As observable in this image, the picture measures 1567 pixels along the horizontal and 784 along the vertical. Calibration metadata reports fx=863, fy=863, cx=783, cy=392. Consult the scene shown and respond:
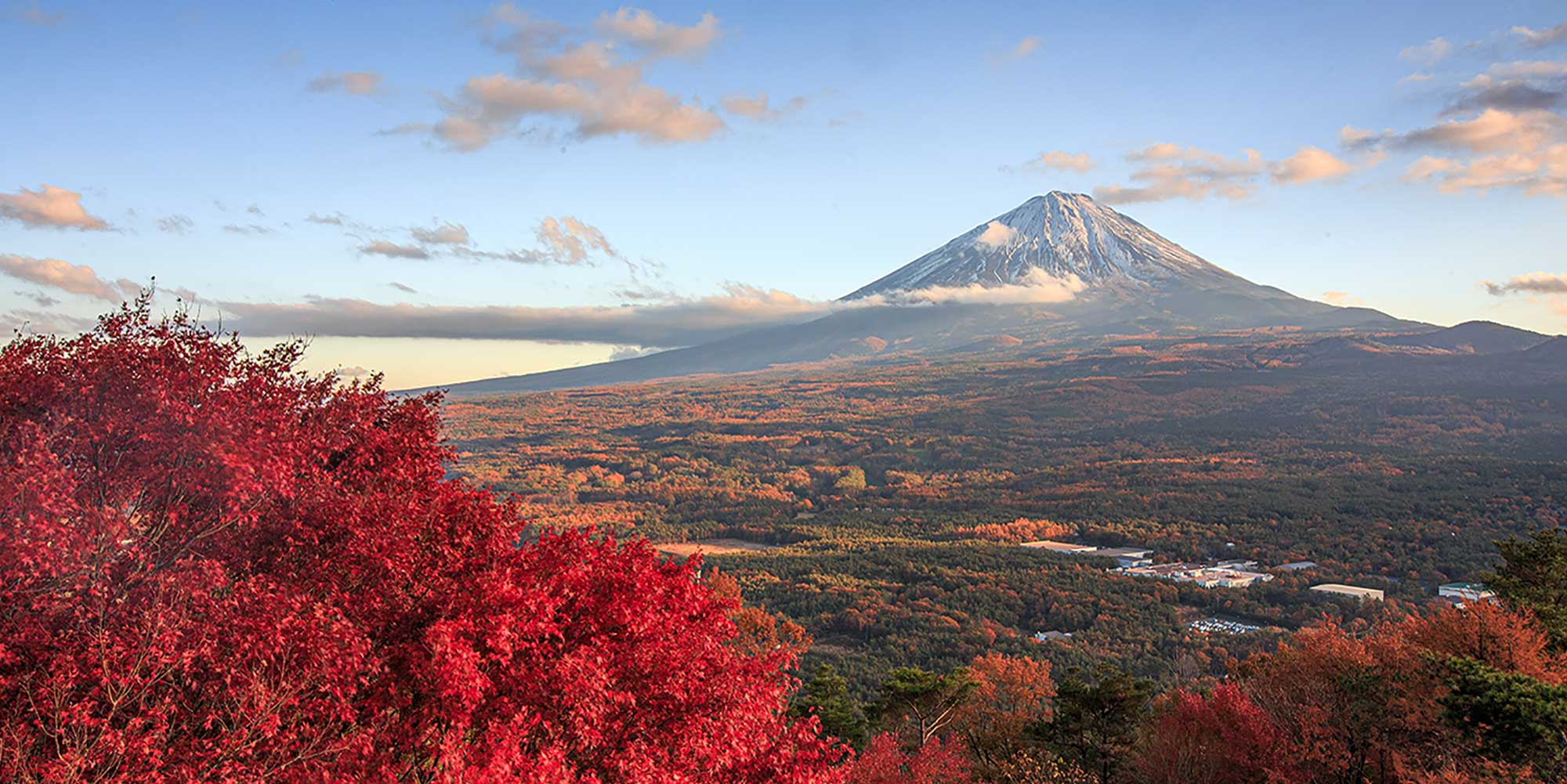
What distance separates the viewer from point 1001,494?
130250 mm

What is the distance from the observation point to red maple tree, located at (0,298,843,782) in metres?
7.91

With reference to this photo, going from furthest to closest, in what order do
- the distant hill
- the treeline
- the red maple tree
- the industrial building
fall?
the distant hill < the industrial building < the treeline < the red maple tree

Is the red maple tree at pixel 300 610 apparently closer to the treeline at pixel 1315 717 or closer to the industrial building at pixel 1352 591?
the treeline at pixel 1315 717

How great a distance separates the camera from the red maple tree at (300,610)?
791 cm

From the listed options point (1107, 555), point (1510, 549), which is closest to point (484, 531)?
point (1510, 549)

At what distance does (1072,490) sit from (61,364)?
126 metres

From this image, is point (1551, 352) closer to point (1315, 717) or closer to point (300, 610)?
point (1315, 717)

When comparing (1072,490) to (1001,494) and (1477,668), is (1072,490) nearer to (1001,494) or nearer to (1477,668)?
(1001,494)

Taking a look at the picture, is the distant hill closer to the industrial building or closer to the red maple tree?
the industrial building

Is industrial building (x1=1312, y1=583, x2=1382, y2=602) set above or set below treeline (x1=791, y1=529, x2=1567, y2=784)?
below

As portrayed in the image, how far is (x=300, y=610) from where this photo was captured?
879 cm

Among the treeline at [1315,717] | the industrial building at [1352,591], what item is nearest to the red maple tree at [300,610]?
the treeline at [1315,717]

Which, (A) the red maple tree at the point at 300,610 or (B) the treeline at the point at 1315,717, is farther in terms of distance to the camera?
(B) the treeline at the point at 1315,717

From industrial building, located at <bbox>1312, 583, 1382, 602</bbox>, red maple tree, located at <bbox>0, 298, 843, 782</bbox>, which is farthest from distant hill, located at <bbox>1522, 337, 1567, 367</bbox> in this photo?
red maple tree, located at <bbox>0, 298, 843, 782</bbox>
